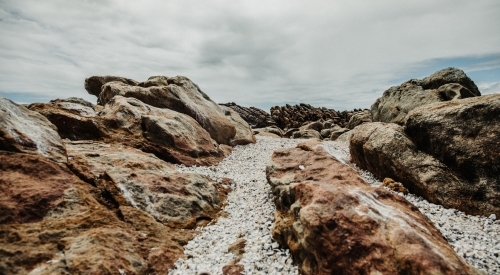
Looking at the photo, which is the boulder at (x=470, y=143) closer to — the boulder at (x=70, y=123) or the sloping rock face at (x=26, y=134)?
the sloping rock face at (x=26, y=134)

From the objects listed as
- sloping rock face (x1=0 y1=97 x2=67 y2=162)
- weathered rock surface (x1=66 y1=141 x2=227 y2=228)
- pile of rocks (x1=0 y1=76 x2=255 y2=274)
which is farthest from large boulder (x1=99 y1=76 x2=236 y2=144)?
sloping rock face (x1=0 y1=97 x2=67 y2=162)

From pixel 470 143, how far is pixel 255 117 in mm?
54359

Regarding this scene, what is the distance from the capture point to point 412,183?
1200cm

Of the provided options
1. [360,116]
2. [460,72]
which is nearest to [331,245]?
[460,72]

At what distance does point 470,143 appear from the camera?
1107 centimetres

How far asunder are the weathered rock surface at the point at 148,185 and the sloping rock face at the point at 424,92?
17.7 m

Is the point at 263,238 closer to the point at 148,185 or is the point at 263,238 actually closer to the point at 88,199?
the point at 148,185

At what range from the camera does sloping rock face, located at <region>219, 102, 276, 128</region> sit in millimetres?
63375

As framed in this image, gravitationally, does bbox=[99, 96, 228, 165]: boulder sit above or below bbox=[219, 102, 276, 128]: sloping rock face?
A: below

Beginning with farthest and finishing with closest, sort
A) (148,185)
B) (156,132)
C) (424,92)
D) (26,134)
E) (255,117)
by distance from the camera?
(255,117) → (424,92) → (156,132) → (148,185) → (26,134)

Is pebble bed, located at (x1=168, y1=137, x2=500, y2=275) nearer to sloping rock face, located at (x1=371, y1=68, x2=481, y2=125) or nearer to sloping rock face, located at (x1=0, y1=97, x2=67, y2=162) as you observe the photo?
sloping rock face, located at (x1=0, y1=97, x2=67, y2=162)

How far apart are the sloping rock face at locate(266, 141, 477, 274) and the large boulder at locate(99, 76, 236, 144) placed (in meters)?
16.2

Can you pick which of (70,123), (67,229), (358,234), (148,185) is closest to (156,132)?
(70,123)

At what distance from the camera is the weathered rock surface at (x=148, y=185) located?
396 inches
